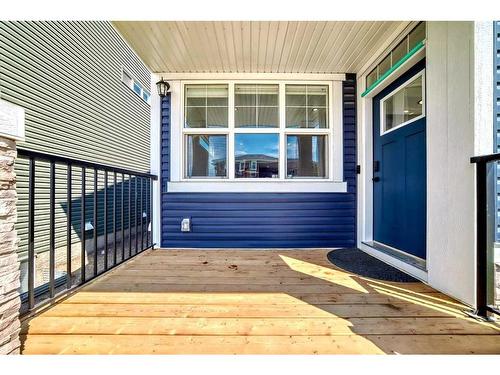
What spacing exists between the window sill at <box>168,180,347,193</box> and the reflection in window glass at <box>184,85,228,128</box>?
0.80 m

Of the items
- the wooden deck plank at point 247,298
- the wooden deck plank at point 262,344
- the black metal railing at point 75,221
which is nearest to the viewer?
the wooden deck plank at point 262,344

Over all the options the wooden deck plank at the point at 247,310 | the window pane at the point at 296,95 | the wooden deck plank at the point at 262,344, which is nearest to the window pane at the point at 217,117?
the window pane at the point at 296,95

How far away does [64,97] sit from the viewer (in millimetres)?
3920

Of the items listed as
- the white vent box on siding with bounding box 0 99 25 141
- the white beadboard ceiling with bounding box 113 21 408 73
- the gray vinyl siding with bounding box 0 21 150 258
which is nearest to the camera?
the white vent box on siding with bounding box 0 99 25 141

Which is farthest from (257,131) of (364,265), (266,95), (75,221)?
(75,221)

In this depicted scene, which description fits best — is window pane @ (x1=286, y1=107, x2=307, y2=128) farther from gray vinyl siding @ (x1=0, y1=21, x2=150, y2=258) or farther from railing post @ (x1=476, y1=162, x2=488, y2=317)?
gray vinyl siding @ (x1=0, y1=21, x2=150, y2=258)

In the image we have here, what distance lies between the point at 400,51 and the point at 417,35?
0.23 meters

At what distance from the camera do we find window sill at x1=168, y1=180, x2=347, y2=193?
3.19 metres

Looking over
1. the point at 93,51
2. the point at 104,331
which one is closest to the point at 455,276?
the point at 104,331

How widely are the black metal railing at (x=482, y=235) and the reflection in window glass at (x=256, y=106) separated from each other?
2190mm

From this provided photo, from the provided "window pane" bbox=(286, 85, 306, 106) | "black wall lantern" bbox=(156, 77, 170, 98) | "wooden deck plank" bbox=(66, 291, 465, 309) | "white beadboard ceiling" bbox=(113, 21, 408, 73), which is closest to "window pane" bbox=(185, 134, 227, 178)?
"black wall lantern" bbox=(156, 77, 170, 98)

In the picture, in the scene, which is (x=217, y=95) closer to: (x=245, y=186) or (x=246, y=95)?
(x=246, y=95)

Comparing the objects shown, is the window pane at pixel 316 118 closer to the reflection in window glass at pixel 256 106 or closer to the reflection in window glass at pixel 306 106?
the reflection in window glass at pixel 306 106

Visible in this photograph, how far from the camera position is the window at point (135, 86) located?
5.82 meters
